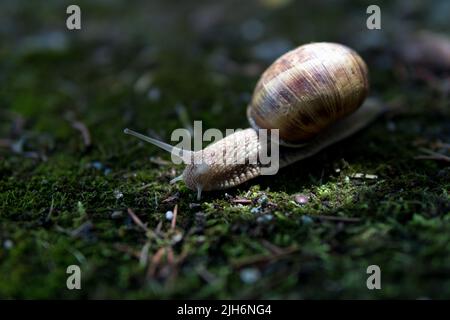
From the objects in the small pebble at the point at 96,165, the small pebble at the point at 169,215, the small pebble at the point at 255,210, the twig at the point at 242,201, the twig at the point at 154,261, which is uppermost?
the small pebble at the point at 96,165

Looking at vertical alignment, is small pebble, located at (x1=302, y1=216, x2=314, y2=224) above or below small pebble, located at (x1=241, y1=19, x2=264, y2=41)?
below

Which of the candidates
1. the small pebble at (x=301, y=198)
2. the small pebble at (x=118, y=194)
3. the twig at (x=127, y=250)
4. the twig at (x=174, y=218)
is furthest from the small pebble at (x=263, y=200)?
the small pebble at (x=118, y=194)

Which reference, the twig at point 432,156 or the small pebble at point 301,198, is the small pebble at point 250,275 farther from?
the twig at point 432,156

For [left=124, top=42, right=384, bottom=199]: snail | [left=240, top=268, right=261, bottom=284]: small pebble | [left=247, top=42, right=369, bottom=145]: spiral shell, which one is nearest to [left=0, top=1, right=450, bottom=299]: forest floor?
[left=240, top=268, right=261, bottom=284]: small pebble

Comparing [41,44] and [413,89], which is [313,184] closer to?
[413,89]

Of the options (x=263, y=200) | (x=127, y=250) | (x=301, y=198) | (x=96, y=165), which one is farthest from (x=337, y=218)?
(x=96, y=165)

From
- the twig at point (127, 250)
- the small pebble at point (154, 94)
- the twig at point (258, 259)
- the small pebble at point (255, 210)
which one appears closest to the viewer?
the twig at point (258, 259)

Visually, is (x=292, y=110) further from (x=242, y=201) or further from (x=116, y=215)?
(x=116, y=215)

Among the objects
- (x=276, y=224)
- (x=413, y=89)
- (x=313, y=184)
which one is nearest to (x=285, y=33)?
(x=413, y=89)

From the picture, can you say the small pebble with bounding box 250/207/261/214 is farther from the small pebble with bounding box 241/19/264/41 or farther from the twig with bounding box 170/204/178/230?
the small pebble with bounding box 241/19/264/41
